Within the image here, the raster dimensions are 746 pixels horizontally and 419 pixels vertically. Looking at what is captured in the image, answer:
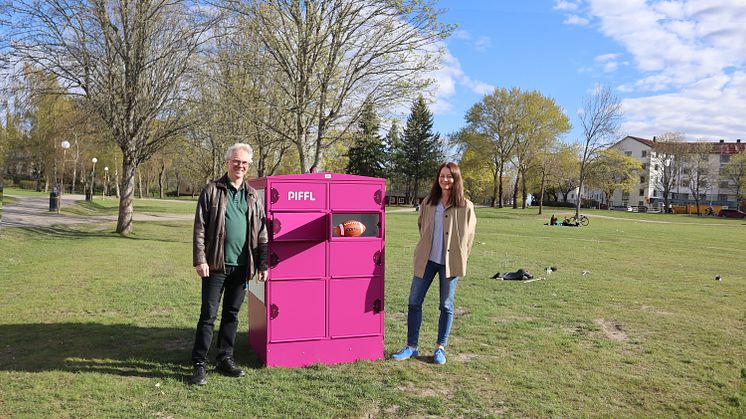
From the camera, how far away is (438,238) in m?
5.17

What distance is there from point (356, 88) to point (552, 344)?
13833 millimetres

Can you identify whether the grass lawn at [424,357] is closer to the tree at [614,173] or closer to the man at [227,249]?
the man at [227,249]

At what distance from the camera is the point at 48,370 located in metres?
4.57

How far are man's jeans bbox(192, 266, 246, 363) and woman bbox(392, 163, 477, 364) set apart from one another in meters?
1.64

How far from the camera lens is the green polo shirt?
450cm

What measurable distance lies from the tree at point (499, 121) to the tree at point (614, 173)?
603 inches

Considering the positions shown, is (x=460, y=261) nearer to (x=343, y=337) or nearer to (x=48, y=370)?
(x=343, y=337)

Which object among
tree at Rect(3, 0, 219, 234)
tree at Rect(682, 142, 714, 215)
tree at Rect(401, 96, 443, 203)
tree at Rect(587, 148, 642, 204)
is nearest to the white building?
tree at Rect(682, 142, 714, 215)

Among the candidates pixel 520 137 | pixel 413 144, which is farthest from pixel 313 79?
pixel 413 144

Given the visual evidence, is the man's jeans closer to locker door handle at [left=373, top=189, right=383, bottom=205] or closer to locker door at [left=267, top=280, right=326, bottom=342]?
locker door at [left=267, top=280, right=326, bottom=342]

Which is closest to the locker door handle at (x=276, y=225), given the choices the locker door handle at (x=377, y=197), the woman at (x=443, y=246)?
the locker door handle at (x=377, y=197)

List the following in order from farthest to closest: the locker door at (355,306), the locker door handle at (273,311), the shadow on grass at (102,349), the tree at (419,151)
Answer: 1. the tree at (419,151)
2. the locker door at (355,306)
3. the locker door handle at (273,311)
4. the shadow on grass at (102,349)

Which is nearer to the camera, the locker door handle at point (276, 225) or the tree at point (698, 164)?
the locker door handle at point (276, 225)

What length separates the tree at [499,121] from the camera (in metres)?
54.9
